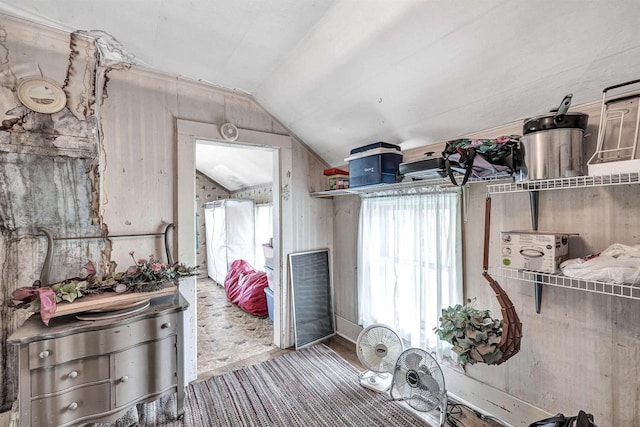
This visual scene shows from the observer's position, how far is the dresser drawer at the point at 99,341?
52.4 inches

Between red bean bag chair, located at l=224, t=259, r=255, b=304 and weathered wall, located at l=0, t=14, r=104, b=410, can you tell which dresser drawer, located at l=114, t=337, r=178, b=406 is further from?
red bean bag chair, located at l=224, t=259, r=255, b=304

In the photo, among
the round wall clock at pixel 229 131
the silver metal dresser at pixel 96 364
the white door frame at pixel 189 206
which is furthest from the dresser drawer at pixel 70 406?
the round wall clock at pixel 229 131

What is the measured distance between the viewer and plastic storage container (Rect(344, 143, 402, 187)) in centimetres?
200

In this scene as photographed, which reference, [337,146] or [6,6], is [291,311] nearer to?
[337,146]

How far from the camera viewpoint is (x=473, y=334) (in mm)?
1476

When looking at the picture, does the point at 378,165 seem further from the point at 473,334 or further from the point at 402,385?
the point at 402,385

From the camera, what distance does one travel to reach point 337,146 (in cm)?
259

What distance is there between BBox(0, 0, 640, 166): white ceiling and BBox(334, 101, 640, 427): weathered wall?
236mm

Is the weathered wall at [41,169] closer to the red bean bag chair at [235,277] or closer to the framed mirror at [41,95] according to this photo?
the framed mirror at [41,95]

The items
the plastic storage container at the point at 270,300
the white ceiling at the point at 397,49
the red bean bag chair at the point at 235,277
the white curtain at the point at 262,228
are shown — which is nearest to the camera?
the white ceiling at the point at 397,49

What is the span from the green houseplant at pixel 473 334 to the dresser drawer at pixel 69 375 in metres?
1.94

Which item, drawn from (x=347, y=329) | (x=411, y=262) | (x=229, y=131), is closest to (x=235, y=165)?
(x=229, y=131)

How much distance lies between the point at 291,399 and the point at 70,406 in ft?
4.18

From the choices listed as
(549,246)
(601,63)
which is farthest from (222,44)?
(549,246)
